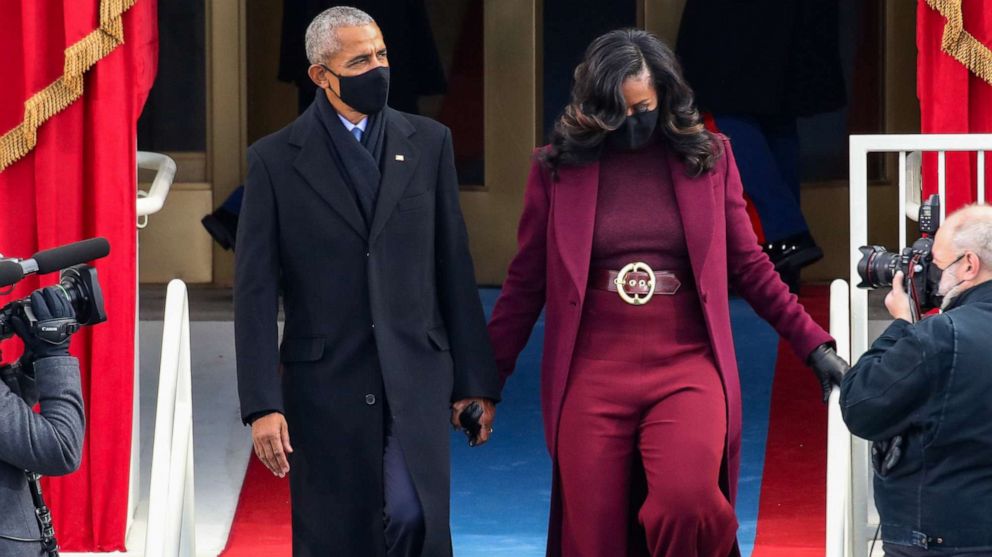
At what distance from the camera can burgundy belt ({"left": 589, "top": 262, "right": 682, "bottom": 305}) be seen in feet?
11.5

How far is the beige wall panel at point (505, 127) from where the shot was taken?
7.89 meters

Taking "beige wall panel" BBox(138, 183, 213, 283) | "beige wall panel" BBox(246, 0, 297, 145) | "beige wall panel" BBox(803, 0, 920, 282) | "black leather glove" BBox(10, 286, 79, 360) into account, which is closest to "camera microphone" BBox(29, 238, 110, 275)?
"black leather glove" BBox(10, 286, 79, 360)

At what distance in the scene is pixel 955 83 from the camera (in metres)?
4.47

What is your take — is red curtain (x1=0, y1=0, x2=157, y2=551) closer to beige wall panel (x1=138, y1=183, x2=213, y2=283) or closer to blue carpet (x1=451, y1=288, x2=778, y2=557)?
blue carpet (x1=451, y1=288, x2=778, y2=557)

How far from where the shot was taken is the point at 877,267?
353cm

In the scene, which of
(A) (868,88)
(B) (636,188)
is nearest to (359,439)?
(B) (636,188)

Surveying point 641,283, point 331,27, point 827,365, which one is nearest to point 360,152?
point 331,27

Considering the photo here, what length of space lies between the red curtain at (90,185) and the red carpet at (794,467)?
1869mm

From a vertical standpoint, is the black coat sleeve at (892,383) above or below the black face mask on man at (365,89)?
below

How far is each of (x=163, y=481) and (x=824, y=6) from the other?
513 cm

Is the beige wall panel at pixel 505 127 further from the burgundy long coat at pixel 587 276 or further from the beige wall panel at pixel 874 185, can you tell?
the burgundy long coat at pixel 587 276

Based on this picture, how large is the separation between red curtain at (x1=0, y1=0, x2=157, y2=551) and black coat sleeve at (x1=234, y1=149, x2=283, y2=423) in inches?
50.0

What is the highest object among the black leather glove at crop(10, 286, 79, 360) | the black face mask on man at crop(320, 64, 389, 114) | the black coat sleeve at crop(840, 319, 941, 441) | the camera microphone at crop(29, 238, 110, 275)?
the black face mask on man at crop(320, 64, 389, 114)

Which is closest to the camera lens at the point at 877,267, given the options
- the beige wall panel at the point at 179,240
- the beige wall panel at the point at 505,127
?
the beige wall panel at the point at 505,127
